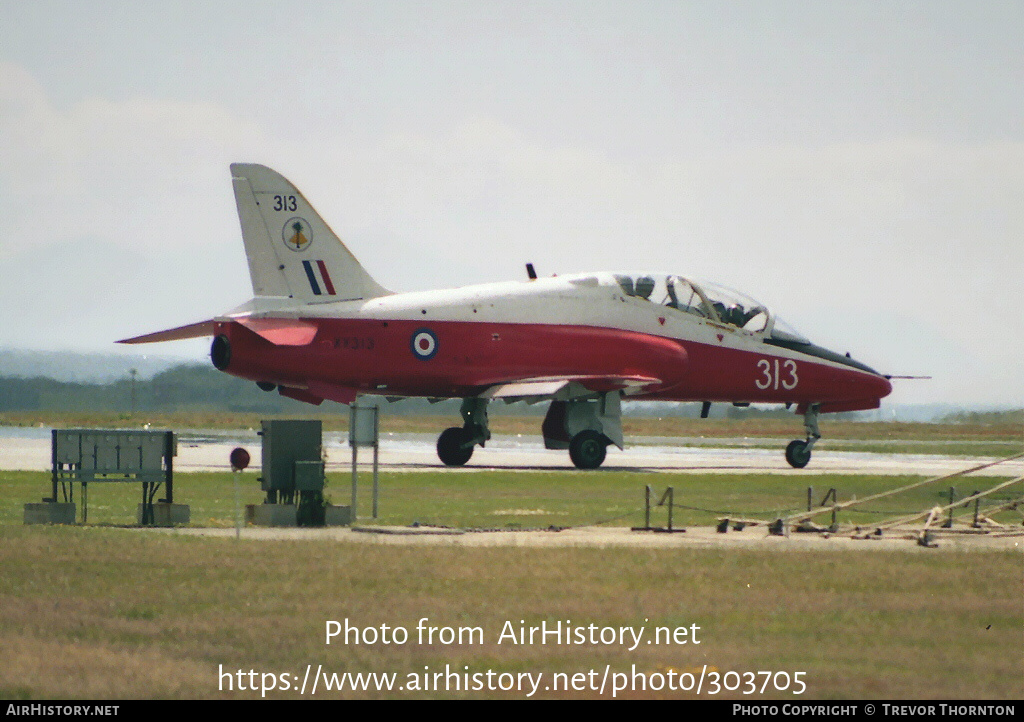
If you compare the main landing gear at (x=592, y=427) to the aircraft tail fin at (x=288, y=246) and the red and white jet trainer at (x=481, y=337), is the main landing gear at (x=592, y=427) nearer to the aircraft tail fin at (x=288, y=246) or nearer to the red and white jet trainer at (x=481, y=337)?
the red and white jet trainer at (x=481, y=337)

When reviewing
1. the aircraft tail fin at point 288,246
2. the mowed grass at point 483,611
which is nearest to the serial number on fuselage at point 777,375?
the aircraft tail fin at point 288,246

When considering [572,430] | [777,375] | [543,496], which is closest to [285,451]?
[543,496]

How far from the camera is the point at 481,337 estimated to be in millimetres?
35000

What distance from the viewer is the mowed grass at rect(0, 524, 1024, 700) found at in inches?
390

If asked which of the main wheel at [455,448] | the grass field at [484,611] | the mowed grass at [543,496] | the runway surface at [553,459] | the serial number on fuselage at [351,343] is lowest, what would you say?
the grass field at [484,611]

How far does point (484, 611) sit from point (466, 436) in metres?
24.0

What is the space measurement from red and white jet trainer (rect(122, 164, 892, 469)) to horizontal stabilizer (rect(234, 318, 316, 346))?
0.04 metres

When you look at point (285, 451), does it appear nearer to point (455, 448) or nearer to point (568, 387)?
point (568, 387)

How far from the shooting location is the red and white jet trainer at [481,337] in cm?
3350

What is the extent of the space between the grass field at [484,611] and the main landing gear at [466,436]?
17113mm

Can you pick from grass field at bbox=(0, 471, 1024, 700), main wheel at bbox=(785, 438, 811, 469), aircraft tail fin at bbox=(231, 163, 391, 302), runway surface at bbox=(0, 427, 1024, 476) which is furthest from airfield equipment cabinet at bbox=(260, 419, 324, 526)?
main wheel at bbox=(785, 438, 811, 469)

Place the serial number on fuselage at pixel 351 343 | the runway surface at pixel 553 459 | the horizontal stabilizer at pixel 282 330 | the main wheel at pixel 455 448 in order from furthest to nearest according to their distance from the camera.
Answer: the main wheel at pixel 455 448
the runway surface at pixel 553 459
the serial number on fuselage at pixel 351 343
the horizontal stabilizer at pixel 282 330

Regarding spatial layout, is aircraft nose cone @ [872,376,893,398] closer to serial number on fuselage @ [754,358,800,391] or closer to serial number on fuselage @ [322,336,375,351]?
serial number on fuselage @ [754,358,800,391]

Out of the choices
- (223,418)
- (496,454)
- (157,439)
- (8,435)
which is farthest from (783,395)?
(223,418)
